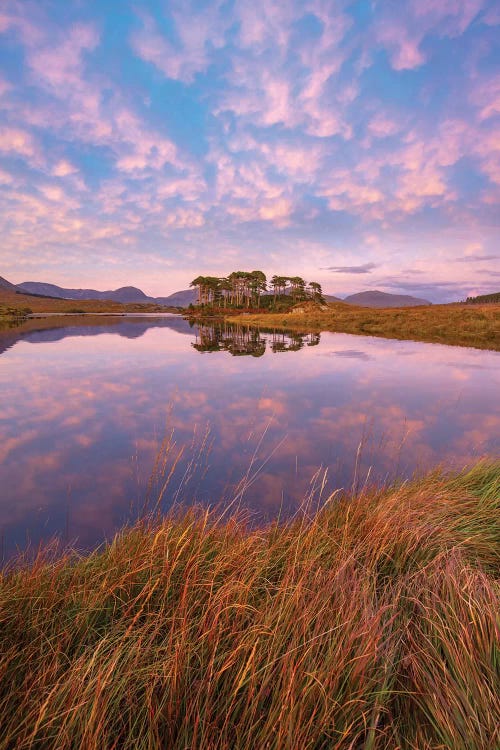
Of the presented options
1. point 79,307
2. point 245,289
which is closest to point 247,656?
point 245,289

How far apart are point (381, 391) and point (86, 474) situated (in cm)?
996

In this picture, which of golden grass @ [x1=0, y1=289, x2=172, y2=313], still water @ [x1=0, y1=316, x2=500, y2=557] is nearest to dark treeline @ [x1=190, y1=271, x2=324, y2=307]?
golden grass @ [x1=0, y1=289, x2=172, y2=313]

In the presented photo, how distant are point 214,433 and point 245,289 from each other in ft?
318

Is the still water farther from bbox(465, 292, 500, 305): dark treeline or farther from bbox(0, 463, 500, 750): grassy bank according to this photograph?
bbox(465, 292, 500, 305): dark treeline

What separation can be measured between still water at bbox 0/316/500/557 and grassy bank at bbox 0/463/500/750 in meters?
1.06

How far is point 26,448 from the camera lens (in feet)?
23.3

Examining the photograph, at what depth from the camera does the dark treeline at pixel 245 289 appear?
96875mm

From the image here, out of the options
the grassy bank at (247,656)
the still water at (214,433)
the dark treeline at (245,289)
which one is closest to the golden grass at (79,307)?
the dark treeline at (245,289)

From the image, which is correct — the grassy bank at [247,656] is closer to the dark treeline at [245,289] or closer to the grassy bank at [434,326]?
→ the grassy bank at [434,326]

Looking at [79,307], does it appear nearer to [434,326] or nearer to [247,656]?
[434,326]

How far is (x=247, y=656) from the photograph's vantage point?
2092 mm

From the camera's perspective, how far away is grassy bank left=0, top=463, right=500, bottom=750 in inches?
66.8

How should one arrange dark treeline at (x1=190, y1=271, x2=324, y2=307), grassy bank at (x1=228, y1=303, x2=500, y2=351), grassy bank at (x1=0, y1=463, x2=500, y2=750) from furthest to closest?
dark treeline at (x1=190, y1=271, x2=324, y2=307), grassy bank at (x1=228, y1=303, x2=500, y2=351), grassy bank at (x1=0, y1=463, x2=500, y2=750)

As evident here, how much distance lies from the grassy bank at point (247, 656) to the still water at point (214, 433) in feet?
3.48
